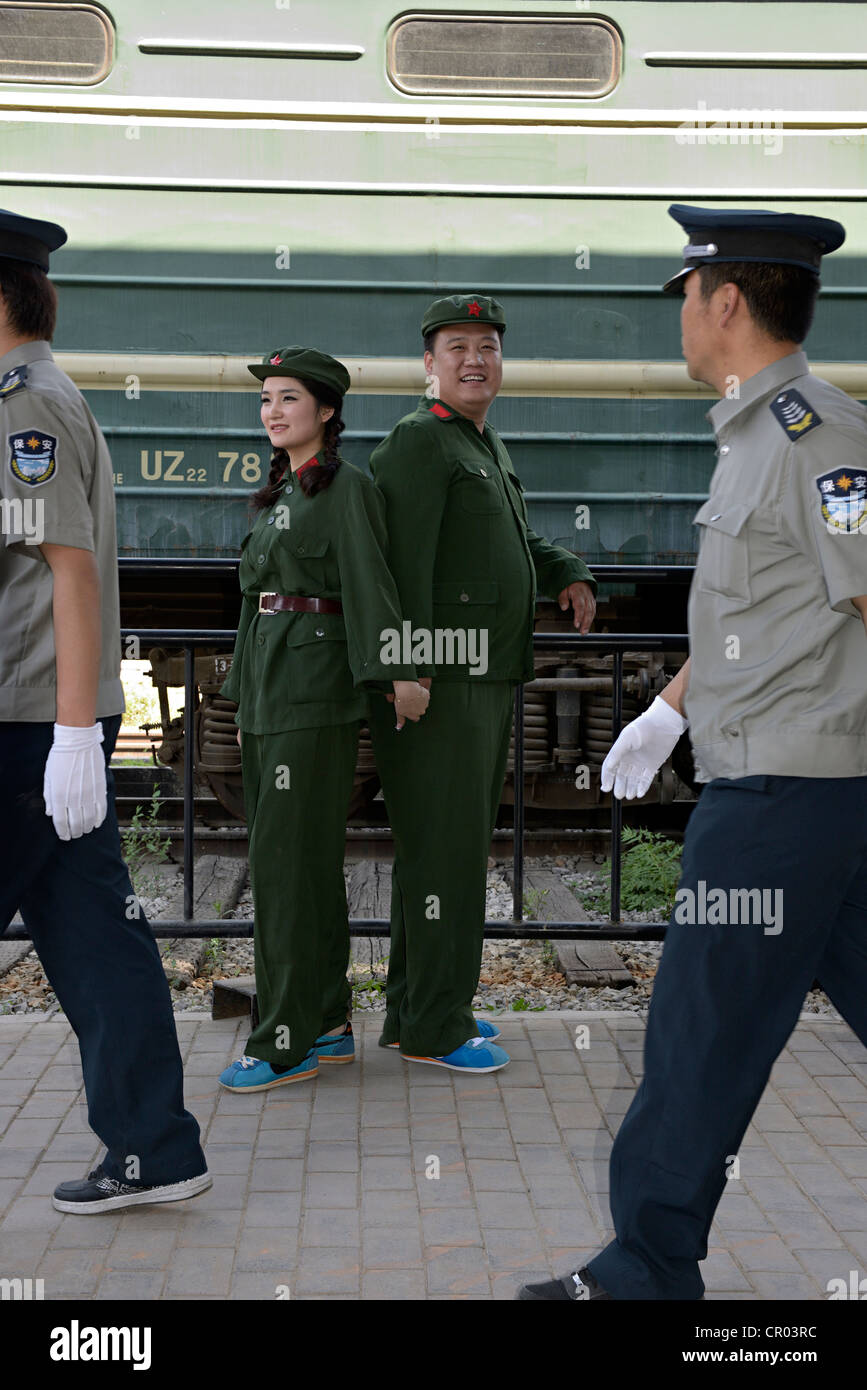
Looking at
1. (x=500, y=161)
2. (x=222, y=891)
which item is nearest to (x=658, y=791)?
(x=222, y=891)

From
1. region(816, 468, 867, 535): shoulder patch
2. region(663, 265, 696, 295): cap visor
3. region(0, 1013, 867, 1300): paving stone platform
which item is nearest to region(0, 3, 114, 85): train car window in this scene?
region(0, 1013, 867, 1300): paving stone platform

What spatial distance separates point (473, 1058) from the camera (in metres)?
3.47

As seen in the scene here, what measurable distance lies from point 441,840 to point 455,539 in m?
0.74

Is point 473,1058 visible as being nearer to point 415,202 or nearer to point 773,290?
point 773,290

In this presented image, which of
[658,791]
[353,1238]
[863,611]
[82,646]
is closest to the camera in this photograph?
[863,611]

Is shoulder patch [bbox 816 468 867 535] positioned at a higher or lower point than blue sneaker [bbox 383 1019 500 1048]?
higher

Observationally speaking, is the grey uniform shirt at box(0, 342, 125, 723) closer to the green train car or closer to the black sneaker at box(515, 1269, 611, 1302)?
the black sneaker at box(515, 1269, 611, 1302)

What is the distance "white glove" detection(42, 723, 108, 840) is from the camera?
2.35 metres

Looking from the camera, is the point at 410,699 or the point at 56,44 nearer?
the point at 410,699

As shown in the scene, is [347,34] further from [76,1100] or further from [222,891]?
[76,1100]

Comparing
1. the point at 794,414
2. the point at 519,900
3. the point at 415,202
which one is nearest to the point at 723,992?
the point at 794,414

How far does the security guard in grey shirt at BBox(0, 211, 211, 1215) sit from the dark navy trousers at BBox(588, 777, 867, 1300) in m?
0.98

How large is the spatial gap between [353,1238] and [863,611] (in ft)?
4.91

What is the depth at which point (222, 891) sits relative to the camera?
17.0ft
